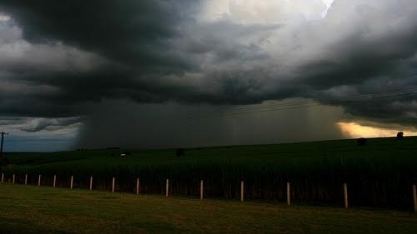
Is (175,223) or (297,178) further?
(297,178)

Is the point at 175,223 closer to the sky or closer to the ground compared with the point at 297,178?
closer to the ground

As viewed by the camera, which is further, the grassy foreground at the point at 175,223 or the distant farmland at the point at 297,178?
the distant farmland at the point at 297,178

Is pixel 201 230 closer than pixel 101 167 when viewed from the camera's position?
Yes

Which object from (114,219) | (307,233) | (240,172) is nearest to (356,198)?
(240,172)

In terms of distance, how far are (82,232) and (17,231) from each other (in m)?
2.13

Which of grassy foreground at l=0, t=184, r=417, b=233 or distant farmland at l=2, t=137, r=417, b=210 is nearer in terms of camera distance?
grassy foreground at l=0, t=184, r=417, b=233

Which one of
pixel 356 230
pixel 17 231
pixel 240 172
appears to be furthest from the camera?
pixel 240 172

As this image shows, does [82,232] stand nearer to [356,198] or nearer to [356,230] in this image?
[356,230]

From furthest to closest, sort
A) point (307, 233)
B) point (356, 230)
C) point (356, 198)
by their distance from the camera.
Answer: point (356, 198)
point (356, 230)
point (307, 233)

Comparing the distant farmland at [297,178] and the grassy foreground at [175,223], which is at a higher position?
the distant farmland at [297,178]

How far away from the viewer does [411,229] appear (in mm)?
18297

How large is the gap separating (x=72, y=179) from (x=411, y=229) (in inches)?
1848

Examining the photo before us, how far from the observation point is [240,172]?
40688 millimetres

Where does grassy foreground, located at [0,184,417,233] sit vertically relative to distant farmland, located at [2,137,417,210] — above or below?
below
